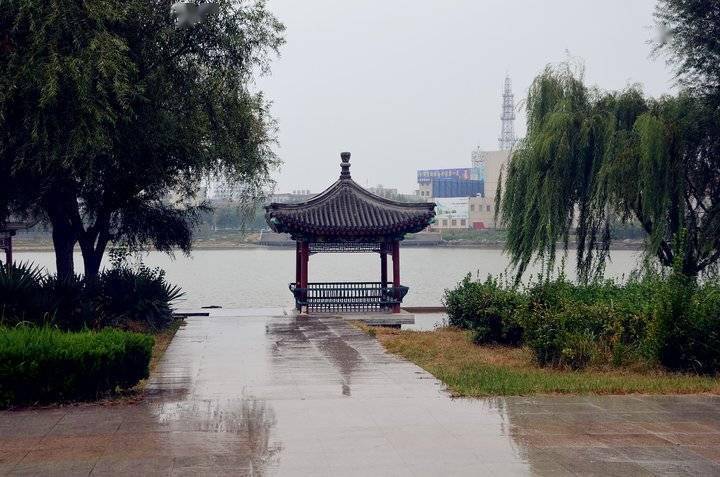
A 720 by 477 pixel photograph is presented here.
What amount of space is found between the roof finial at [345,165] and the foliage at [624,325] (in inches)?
452

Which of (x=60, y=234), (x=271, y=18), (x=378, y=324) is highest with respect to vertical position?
(x=271, y=18)

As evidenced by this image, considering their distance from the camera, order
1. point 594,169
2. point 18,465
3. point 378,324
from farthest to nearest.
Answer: point 378,324 < point 594,169 < point 18,465

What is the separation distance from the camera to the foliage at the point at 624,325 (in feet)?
42.1

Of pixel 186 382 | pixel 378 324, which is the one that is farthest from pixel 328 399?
pixel 378 324

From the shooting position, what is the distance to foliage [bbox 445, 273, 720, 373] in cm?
1282

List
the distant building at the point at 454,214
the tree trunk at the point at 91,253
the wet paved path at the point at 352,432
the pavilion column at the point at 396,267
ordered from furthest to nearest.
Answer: the distant building at the point at 454,214 < the pavilion column at the point at 396,267 < the tree trunk at the point at 91,253 < the wet paved path at the point at 352,432

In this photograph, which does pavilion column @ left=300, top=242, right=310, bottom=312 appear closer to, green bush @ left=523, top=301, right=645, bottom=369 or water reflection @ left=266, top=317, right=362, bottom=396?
water reflection @ left=266, top=317, right=362, bottom=396

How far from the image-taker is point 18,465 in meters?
7.58

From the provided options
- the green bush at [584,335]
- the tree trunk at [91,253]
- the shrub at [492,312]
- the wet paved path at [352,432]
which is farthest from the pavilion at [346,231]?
the wet paved path at [352,432]

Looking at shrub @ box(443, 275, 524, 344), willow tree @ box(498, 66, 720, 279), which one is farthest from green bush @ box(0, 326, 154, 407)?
willow tree @ box(498, 66, 720, 279)

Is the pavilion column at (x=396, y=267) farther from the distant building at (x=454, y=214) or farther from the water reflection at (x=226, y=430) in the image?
the distant building at (x=454, y=214)

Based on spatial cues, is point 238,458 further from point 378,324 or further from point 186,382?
point 378,324

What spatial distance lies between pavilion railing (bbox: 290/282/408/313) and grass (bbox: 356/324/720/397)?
9053mm

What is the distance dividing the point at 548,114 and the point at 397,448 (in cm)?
1492
